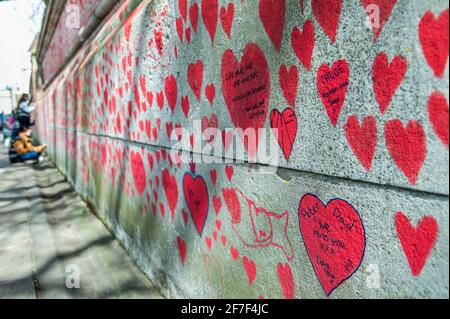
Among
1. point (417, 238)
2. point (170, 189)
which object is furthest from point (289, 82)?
point (170, 189)

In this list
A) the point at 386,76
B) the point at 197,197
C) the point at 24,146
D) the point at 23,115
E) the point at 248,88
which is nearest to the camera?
the point at 386,76

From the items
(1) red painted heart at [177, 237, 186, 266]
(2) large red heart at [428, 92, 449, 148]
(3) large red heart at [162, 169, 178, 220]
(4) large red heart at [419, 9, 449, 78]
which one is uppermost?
(4) large red heart at [419, 9, 449, 78]

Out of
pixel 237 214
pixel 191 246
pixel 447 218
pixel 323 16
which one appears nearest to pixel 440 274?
pixel 447 218

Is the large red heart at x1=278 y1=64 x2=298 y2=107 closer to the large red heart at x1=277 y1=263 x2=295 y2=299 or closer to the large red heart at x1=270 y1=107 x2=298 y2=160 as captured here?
the large red heart at x1=270 y1=107 x2=298 y2=160

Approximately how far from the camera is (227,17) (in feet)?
6.11

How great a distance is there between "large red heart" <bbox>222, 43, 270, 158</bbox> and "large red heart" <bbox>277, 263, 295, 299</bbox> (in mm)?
493

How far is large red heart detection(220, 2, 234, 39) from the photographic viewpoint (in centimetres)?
183

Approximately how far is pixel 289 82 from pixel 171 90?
1.25 metres

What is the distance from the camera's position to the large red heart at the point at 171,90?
251cm

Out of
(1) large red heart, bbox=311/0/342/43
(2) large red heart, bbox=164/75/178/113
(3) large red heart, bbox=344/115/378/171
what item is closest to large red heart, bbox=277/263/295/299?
(3) large red heart, bbox=344/115/378/171

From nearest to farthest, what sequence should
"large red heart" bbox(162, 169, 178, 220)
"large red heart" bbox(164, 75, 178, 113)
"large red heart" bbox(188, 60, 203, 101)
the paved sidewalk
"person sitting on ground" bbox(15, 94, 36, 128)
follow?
"large red heart" bbox(188, 60, 203, 101)
"large red heart" bbox(164, 75, 178, 113)
"large red heart" bbox(162, 169, 178, 220)
the paved sidewalk
"person sitting on ground" bbox(15, 94, 36, 128)

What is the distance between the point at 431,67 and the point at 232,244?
1321 millimetres

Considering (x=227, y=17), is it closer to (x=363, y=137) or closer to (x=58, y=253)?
(x=363, y=137)

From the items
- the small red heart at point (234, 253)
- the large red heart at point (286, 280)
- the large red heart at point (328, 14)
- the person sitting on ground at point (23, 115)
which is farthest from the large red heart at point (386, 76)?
the person sitting on ground at point (23, 115)
